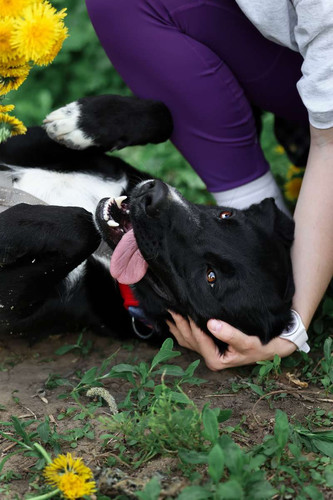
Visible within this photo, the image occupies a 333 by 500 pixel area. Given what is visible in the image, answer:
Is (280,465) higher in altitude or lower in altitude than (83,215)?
lower

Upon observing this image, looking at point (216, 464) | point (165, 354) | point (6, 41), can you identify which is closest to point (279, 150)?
point (165, 354)

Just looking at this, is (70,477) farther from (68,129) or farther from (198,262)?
(68,129)

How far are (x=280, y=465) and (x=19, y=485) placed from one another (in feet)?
2.46

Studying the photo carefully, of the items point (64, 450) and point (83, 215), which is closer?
point (64, 450)

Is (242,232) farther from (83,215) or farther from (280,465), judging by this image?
(280,465)

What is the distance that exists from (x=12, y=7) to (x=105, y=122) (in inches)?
45.9

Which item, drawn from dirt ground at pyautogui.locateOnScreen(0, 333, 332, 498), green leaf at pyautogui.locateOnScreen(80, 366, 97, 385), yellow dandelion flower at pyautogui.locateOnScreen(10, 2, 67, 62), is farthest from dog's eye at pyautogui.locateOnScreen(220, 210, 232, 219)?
yellow dandelion flower at pyautogui.locateOnScreen(10, 2, 67, 62)

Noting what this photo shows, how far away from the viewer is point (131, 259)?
2670mm

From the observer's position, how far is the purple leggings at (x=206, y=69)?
9.75 ft

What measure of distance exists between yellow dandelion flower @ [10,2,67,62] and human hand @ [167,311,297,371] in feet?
3.74

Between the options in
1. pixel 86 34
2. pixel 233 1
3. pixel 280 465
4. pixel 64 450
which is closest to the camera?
pixel 280 465

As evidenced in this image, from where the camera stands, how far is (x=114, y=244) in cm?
268

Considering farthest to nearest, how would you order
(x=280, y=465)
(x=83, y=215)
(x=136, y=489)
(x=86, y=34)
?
(x=86, y=34)
(x=83, y=215)
(x=280, y=465)
(x=136, y=489)

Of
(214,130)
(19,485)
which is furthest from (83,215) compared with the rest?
(19,485)
